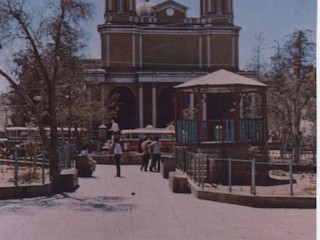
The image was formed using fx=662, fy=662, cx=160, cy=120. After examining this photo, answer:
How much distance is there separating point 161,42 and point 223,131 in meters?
2.36

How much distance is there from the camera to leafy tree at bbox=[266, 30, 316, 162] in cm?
812

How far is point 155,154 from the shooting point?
696 inches

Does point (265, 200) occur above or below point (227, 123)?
below

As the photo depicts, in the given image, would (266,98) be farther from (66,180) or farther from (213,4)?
(66,180)

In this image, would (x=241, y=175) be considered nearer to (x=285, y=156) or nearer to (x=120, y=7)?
(x=285, y=156)

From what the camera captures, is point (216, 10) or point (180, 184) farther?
point (180, 184)

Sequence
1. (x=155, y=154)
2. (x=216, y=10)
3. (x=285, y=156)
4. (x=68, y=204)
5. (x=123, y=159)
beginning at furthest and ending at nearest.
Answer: (x=123, y=159), (x=155, y=154), (x=285, y=156), (x=216, y=10), (x=68, y=204)

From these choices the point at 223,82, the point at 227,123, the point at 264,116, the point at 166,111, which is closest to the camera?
the point at 264,116

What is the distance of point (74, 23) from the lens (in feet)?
39.4

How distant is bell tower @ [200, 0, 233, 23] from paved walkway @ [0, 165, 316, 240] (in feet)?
10.1

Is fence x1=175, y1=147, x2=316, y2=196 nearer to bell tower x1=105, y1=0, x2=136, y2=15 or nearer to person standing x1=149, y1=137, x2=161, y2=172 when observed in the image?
bell tower x1=105, y1=0, x2=136, y2=15

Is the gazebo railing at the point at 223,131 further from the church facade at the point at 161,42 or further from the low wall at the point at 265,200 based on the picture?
the low wall at the point at 265,200

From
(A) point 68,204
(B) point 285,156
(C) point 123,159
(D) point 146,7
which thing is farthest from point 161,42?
(C) point 123,159

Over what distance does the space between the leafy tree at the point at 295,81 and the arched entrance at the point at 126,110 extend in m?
8.46
